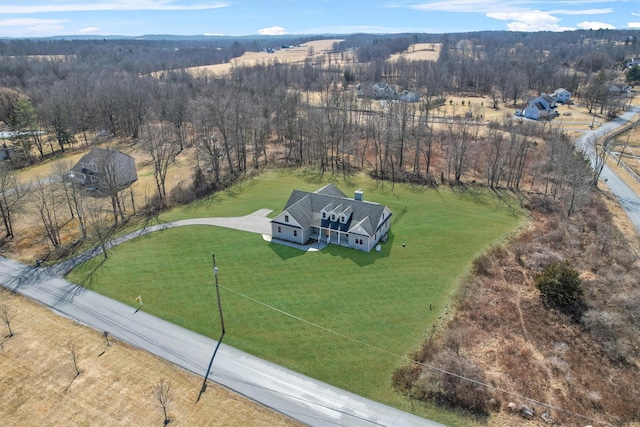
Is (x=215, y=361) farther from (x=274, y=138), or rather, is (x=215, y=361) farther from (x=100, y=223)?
(x=274, y=138)

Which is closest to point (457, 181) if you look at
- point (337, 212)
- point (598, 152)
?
point (337, 212)

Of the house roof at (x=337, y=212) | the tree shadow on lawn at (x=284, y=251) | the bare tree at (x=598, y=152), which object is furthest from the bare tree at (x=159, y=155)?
the bare tree at (x=598, y=152)

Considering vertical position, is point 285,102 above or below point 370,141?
above

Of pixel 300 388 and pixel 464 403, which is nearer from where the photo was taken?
pixel 464 403

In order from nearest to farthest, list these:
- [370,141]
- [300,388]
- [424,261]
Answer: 1. [300,388]
2. [424,261]
3. [370,141]

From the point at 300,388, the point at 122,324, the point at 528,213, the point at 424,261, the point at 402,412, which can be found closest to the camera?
the point at 402,412

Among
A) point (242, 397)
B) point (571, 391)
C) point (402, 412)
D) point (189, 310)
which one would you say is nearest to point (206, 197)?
point (189, 310)

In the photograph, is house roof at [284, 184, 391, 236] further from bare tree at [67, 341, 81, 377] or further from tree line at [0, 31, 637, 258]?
bare tree at [67, 341, 81, 377]

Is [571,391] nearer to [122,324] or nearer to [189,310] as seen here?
[189,310]
